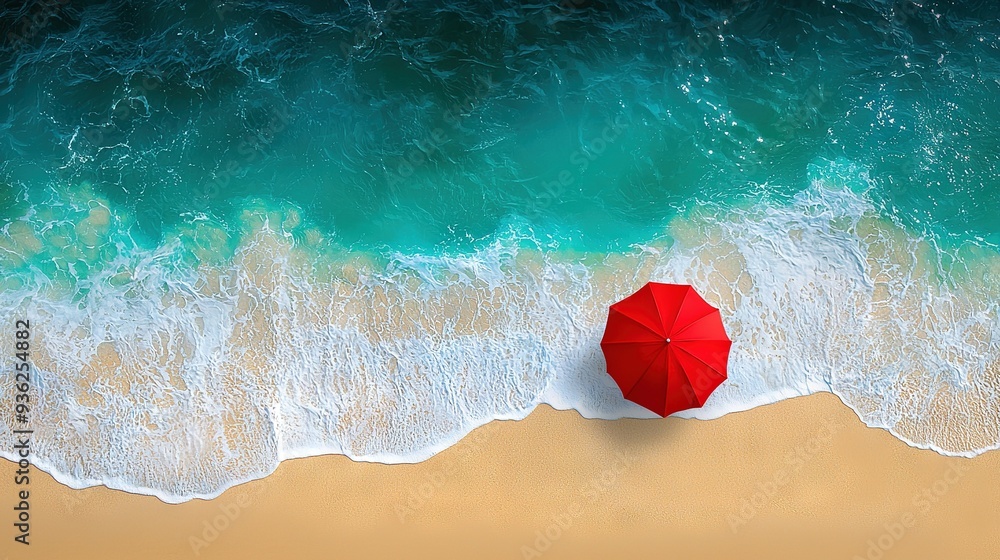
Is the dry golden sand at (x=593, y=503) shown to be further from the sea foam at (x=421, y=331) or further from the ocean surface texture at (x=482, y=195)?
the ocean surface texture at (x=482, y=195)

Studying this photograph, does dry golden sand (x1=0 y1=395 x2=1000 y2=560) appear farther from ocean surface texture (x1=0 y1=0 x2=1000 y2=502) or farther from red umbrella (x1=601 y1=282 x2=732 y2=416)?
red umbrella (x1=601 y1=282 x2=732 y2=416)

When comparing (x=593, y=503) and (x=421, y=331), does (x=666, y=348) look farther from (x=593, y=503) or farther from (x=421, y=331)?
(x=421, y=331)

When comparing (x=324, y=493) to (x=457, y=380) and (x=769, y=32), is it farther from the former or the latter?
(x=769, y=32)

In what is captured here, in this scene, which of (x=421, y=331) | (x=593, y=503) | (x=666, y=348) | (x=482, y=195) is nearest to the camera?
(x=666, y=348)

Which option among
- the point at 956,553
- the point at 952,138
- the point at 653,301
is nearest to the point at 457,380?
the point at 653,301

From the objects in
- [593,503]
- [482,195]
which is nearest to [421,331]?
[482,195]

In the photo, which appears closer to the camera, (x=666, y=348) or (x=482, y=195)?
(x=666, y=348)
